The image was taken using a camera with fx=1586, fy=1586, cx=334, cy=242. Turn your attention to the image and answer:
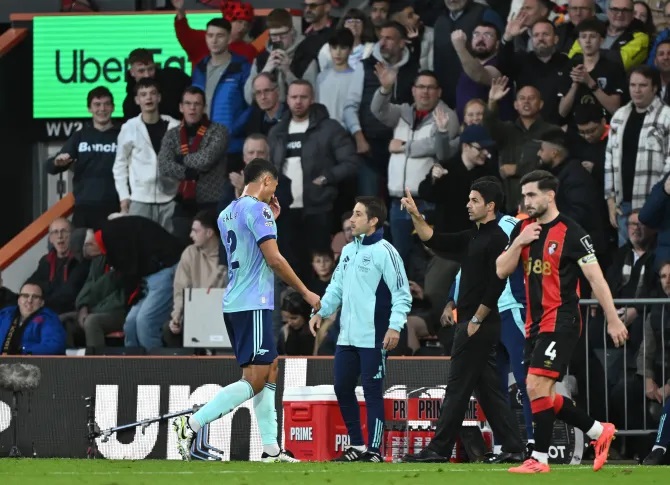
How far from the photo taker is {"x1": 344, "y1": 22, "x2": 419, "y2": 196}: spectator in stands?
717 inches

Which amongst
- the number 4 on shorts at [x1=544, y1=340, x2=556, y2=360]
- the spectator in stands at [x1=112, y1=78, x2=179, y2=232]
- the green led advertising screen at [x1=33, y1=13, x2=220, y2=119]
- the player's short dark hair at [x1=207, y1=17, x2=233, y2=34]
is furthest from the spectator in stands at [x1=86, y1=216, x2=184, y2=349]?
the number 4 on shorts at [x1=544, y1=340, x2=556, y2=360]

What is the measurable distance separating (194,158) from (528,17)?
14.0ft

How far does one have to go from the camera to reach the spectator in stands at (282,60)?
19109 mm

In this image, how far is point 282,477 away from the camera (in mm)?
10766

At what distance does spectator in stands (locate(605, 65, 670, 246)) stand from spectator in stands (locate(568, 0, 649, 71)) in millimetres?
936

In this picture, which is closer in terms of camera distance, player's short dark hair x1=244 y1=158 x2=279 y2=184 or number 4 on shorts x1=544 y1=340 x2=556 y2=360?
number 4 on shorts x1=544 y1=340 x2=556 y2=360

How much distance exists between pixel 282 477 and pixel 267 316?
2009 millimetres

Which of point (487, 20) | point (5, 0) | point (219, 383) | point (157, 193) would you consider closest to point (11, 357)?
point (219, 383)

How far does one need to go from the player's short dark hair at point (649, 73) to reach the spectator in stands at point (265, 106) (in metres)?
4.32

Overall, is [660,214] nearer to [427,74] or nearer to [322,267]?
[427,74]

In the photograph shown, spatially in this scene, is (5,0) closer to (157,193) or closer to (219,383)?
(157,193)

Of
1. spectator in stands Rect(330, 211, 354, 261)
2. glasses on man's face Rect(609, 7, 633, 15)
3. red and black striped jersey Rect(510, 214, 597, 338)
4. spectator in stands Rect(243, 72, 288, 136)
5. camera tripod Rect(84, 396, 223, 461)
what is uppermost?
glasses on man's face Rect(609, 7, 633, 15)

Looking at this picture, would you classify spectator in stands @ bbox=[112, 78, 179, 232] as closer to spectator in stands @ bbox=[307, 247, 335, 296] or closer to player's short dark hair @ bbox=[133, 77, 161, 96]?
player's short dark hair @ bbox=[133, 77, 161, 96]

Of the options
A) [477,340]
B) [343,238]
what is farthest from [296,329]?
[477,340]
